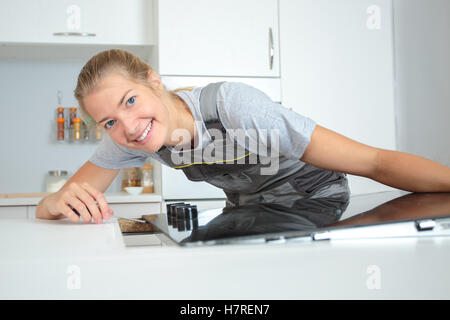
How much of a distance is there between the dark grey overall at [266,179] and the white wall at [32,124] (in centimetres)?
163

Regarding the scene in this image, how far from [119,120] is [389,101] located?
1753mm

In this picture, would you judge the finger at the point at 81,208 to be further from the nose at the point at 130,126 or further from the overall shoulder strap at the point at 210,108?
the overall shoulder strap at the point at 210,108

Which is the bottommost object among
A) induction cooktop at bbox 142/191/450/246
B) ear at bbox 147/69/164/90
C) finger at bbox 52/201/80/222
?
finger at bbox 52/201/80/222

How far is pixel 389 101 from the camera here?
2.38 meters

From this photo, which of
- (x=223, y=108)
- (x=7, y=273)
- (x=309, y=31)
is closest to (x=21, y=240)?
(x=7, y=273)

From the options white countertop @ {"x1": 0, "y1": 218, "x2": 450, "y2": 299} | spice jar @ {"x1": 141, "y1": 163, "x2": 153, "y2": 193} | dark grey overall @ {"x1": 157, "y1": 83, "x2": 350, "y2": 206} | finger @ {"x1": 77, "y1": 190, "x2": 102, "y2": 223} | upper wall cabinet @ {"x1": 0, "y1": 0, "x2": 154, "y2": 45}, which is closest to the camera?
white countertop @ {"x1": 0, "y1": 218, "x2": 450, "y2": 299}

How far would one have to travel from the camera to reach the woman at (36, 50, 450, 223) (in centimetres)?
85

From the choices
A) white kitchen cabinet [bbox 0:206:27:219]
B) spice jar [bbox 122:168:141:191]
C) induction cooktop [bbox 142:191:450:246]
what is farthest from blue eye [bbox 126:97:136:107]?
spice jar [bbox 122:168:141:191]

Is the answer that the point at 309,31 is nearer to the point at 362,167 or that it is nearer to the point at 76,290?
the point at 362,167

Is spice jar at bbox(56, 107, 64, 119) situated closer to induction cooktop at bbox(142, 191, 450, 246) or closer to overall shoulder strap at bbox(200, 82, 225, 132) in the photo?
overall shoulder strap at bbox(200, 82, 225, 132)

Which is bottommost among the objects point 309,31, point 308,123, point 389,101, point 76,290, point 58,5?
point 76,290

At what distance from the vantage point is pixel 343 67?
2.34 m

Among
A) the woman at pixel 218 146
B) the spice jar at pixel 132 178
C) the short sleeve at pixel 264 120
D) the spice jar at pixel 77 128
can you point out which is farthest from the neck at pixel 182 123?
the spice jar at pixel 77 128

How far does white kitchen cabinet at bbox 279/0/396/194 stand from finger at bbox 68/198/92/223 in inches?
61.9
